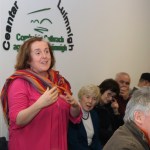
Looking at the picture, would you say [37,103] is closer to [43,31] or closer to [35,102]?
[35,102]

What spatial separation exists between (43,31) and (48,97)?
138 centimetres

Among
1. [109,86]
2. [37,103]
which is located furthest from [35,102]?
[109,86]

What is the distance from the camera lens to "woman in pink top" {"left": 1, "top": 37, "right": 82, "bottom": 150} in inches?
87.5

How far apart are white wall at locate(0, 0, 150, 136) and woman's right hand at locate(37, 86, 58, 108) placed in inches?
35.3

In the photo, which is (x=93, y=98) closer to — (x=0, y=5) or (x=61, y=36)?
(x=61, y=36)

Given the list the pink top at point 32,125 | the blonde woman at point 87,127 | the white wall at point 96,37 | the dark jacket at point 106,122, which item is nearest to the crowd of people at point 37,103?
the pink top at point 32,125

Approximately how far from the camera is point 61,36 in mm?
3547

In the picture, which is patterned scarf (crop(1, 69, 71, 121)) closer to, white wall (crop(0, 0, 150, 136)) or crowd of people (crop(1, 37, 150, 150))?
crowd of people (crop(1, 37, 150, 150))

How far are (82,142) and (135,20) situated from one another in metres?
2.54

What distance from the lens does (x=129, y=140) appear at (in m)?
1.42

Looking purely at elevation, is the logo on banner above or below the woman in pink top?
above

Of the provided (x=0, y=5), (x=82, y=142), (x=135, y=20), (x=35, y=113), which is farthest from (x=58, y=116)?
(x=135, y=20)

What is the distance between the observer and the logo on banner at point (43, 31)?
9.88ft

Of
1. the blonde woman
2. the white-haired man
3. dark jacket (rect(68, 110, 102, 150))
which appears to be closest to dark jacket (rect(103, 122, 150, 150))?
the white-haired man
